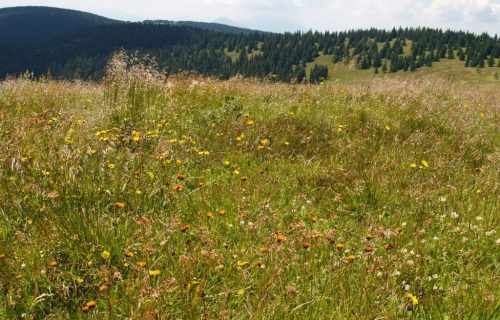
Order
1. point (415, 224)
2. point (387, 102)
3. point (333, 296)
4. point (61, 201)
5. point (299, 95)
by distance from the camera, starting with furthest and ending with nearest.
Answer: point (299, 95), point (387, 102), point (415, 224), point (61, 201), point (333, 296)

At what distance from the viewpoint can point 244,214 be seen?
3.97m

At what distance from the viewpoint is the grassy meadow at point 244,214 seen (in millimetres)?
2855

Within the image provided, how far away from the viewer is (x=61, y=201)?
12.1 feet

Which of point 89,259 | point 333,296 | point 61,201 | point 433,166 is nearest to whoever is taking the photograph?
point 333,296

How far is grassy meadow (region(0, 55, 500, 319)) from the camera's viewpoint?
2.86 metres

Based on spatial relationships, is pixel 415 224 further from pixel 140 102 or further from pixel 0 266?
pixel 140 102

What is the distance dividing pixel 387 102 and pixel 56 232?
756cm

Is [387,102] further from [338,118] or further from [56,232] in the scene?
[56,232]

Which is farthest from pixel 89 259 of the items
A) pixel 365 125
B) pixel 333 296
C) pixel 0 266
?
pixel 365 125

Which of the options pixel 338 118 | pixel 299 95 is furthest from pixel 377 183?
pixel 299 95

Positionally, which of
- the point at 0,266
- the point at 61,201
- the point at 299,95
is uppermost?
the point at 299,95

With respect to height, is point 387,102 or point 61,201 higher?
point 387,102

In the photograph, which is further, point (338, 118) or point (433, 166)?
point (338, 118)

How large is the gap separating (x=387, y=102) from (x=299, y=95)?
1988mm
